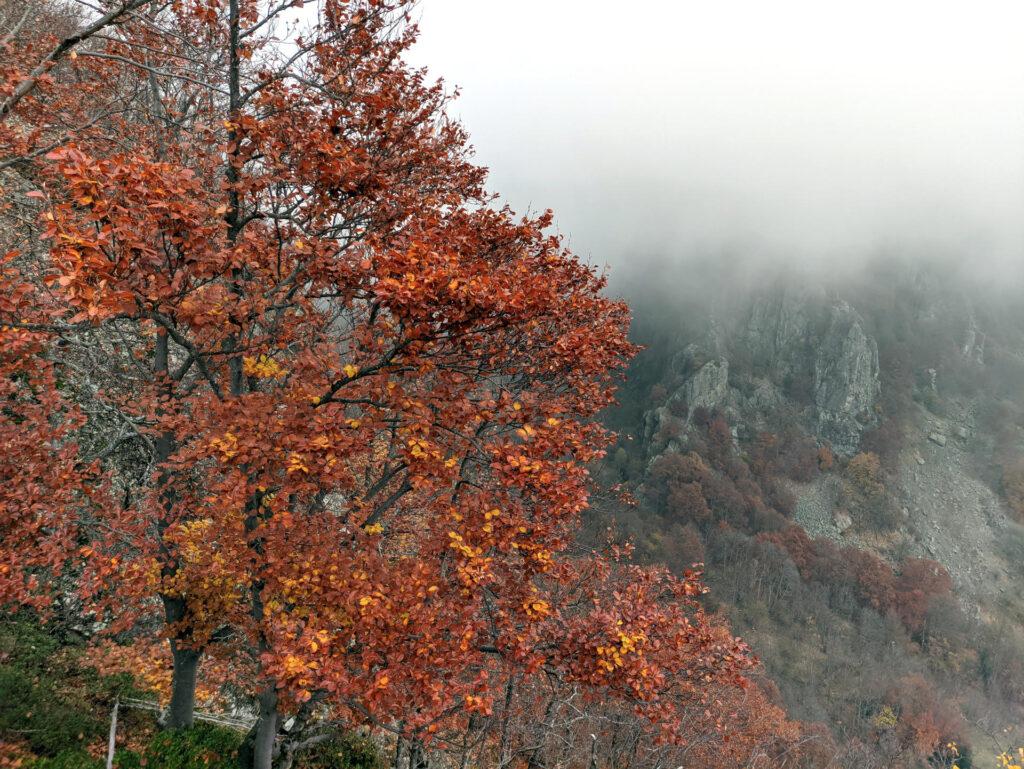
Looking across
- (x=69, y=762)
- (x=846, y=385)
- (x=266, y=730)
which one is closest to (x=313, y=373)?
(x=266, y=730)

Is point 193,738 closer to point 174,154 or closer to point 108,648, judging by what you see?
point 108,648

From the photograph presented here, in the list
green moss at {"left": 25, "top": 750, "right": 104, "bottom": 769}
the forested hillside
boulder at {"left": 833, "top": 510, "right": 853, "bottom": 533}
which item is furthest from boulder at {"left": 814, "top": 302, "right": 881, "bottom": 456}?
green moss at {"left": 25, "top": 750, "right": 104, "bottom": 769}

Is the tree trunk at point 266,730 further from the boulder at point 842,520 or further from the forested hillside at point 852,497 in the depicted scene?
the boulder at point 842,520

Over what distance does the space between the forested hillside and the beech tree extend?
59.6m

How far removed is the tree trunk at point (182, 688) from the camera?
10445 millimetres

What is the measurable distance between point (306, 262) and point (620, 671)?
745 cm

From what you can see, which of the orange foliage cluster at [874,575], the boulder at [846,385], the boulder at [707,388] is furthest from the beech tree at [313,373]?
the boulder at [846,385]

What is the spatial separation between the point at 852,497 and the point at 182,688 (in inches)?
6395

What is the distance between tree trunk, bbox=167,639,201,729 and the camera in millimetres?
10445

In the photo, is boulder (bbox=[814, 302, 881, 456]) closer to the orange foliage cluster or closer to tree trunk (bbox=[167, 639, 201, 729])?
the orange foliage cluster

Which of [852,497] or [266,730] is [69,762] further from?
[852,497]

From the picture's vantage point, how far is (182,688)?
35.0 ft

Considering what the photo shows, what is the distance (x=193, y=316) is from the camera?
6.80m

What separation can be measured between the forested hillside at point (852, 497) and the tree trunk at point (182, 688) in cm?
5941
